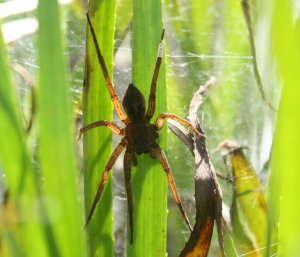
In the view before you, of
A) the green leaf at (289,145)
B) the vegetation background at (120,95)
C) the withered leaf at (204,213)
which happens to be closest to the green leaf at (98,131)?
the vegetation background at (120,95)

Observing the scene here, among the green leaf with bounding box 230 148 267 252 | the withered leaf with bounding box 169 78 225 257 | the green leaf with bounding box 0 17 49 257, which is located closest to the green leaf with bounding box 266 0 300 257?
the withered leaf with bounding box 169 78 225 257

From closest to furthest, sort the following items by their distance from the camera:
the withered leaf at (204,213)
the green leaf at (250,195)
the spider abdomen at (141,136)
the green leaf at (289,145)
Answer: the green leaf at (289,145), the withered leaf at (204,213), the spider abdomen at (141,136), the green leaf at (250,195)

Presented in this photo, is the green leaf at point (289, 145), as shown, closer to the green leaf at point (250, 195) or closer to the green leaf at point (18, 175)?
the green leaf at point (18, 175)

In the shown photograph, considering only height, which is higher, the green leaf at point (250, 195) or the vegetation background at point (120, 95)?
the vegetation background at point (120, 95)

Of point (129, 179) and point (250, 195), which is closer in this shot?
point (129, 179)

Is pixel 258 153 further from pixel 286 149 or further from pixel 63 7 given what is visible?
pixel 286 149

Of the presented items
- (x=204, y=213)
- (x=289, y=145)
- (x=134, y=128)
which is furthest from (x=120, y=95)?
(x=289, y=145)

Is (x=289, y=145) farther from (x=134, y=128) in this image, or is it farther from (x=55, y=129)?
(x=134, y=128)

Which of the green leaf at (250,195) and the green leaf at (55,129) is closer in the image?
the green leaf at (55,129)
